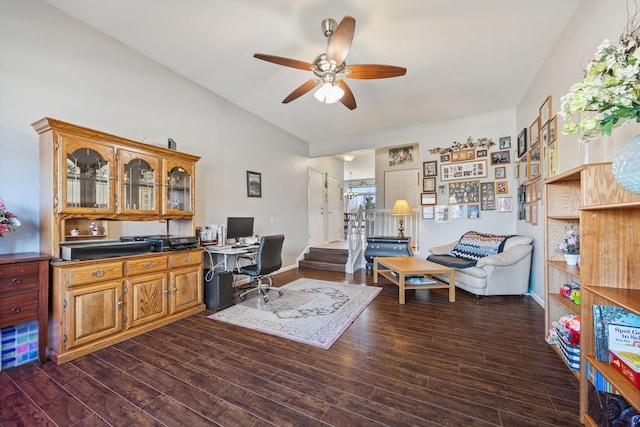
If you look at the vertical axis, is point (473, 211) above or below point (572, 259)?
above

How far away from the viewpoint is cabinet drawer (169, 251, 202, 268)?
9.57 feet

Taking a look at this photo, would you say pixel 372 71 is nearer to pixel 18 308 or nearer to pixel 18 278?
pixel 18 278

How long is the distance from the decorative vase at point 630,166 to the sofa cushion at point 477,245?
3.32m

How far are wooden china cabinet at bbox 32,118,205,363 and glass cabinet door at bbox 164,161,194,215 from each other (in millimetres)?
12

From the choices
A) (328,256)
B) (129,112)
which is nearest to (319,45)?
(129,112)

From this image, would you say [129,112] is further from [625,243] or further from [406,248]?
A: [406,248]

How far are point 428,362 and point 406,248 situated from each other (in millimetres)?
3280

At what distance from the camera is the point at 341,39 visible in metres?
2.13

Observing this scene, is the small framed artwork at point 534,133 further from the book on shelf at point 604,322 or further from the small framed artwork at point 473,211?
the book on shelf at point 604,322

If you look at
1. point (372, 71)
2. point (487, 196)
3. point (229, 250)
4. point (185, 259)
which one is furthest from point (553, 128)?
point (185, 259)

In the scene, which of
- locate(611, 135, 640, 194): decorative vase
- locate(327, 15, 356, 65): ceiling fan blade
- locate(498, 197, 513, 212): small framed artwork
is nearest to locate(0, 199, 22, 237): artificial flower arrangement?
locate(327, 15, 356, 65): ceiling fan blade

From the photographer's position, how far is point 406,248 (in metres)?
5.18

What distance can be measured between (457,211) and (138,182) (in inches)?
202

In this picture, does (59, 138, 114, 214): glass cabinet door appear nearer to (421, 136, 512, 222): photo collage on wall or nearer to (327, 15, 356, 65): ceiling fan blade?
(327, 15, 356, 65): ceiling fan blade
